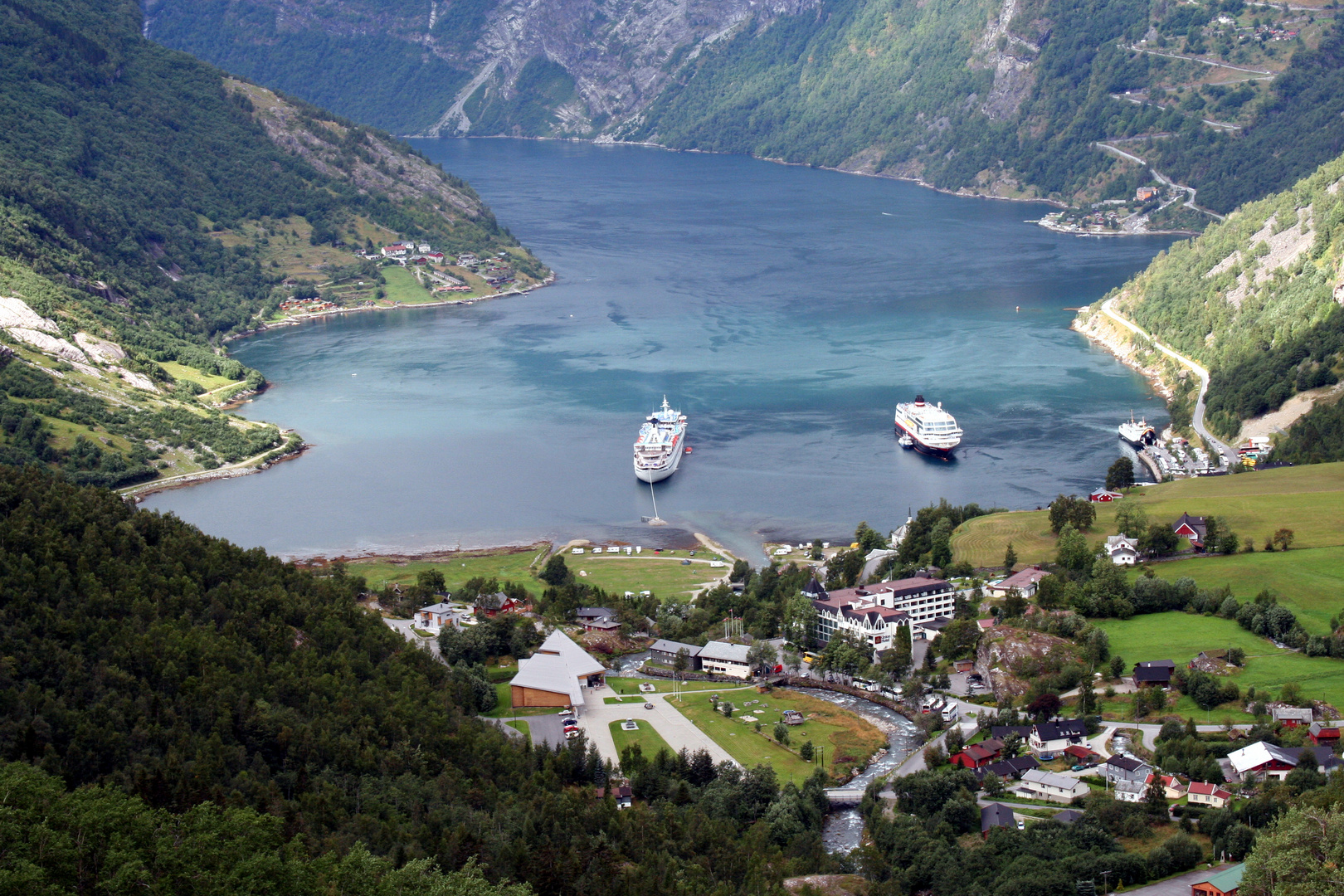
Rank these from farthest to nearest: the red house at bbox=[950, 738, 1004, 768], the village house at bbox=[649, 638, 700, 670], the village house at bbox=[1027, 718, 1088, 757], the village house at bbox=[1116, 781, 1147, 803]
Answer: the village house at bbox=[649, 638, 700, 670], the village house at bbox=[1027, 718, 1088, 757], the red house at bbox=[950, 738, 1004, 768], the village house at bbox=[1116, 781, 1147, 803]

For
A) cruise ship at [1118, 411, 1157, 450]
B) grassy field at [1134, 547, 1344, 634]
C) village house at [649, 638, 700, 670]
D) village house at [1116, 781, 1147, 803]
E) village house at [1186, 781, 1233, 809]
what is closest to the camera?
village house at [1186, 781, 1233, 809]

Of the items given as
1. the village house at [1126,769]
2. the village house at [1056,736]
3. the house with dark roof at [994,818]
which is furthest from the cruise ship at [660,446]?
the house with dark roof at [994,818]

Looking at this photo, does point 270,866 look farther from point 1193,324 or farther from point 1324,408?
point 1193,324

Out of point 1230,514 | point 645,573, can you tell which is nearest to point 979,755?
point 1230,514

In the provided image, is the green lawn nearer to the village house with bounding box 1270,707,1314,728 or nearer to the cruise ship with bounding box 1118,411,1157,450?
the cruise ship with bounding box 1118,411,1157,450

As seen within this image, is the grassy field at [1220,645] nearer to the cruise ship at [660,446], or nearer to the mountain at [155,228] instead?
the cruise ship at [660,446]

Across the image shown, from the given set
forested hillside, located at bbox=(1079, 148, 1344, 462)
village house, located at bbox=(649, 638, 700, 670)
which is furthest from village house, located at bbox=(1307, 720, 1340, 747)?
forested hillside, located at bbox=(1079, 148, 1344, 462)

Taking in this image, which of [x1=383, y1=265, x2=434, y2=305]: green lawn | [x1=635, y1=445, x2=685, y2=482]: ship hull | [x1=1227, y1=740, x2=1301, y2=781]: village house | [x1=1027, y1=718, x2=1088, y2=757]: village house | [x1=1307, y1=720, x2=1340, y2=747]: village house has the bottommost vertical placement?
[x1=1227, y1=740, x2=1301, y2=781]: village house
